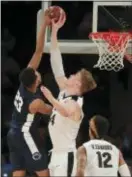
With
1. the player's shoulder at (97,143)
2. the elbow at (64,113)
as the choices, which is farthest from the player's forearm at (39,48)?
the player's shoulder at (97,143)

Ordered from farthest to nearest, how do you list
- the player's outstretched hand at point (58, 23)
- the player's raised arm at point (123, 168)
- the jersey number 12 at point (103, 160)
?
the player's outstretched hand at point (58, 23)
the player's raised arm at point (123, 168)
the jersey number 12 at point (103, 160)

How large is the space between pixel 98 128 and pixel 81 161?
279 mm

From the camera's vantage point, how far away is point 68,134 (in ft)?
13.5

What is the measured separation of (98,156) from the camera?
12.3ft

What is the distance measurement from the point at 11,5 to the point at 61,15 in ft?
1.50

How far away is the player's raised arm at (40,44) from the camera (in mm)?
4228

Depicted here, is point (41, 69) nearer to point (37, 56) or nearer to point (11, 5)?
point (37, 56)

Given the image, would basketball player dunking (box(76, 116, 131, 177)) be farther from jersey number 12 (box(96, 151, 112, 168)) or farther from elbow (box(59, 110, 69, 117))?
elbow (box(59, 110, 69, 117))

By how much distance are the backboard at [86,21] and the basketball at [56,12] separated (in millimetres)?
40

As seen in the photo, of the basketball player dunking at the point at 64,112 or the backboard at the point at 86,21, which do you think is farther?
the backboard at the point at 86,21

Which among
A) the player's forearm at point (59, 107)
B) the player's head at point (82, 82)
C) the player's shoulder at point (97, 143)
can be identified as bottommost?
the player's shoulder at point (97, 143)

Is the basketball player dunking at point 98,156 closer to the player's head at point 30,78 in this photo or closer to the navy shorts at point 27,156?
the navy shorts at point 27,156

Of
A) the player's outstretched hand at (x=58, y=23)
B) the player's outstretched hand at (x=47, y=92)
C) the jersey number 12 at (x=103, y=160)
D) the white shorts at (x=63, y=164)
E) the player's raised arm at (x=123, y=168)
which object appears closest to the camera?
the jersey number 12 at (x=103, y=160)

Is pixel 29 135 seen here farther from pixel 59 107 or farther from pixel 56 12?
pixel 56 12
